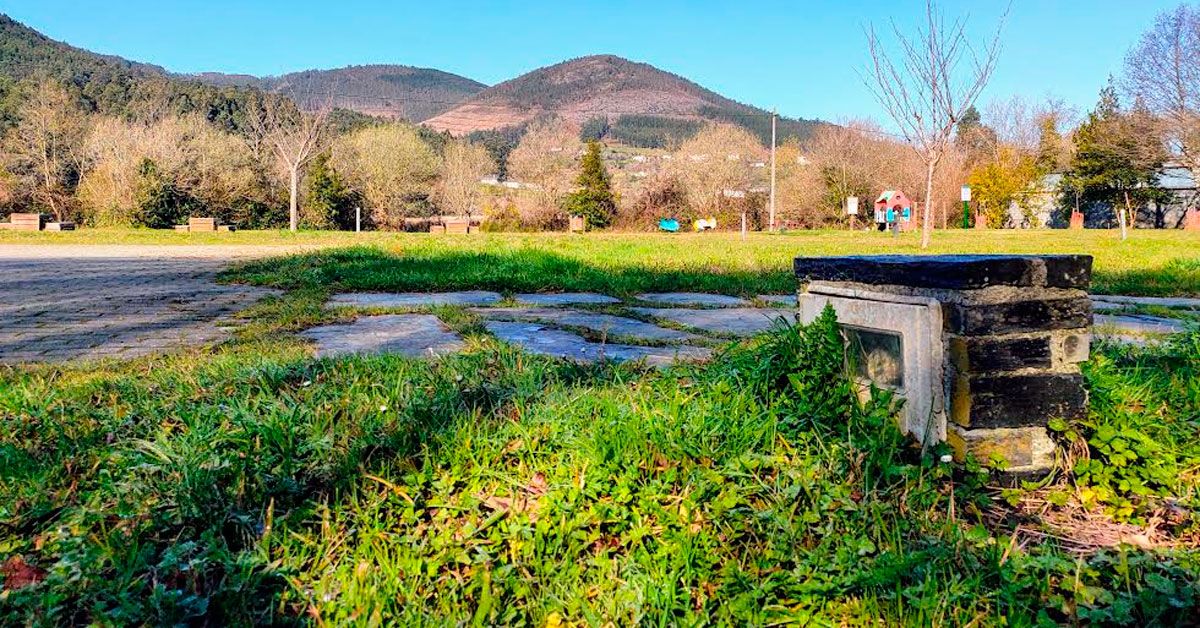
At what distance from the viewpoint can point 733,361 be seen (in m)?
2.19

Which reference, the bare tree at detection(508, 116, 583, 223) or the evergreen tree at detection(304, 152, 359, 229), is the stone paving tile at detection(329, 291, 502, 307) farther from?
the evergreen tree at detection(304, 152, 359, 229)

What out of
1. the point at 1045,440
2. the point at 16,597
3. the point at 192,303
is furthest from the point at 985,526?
the point at 192,303

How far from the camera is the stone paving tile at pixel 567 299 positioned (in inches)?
180

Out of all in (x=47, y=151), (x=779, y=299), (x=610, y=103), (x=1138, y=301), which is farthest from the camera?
(x=610, y=103)

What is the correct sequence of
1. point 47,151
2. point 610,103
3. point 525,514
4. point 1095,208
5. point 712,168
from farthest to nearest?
point 610,103 → point 1095,208 → point 47,151 → point 712,168 → point 525,514

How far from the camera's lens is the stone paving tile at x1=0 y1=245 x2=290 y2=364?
122 inches

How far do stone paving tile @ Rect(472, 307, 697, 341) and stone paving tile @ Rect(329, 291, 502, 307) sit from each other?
396mm

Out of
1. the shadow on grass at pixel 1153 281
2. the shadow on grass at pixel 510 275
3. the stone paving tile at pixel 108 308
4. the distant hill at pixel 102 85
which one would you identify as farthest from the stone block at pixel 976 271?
the distant hill at pixel 102 85

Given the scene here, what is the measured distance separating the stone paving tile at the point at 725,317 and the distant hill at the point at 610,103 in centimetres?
8395

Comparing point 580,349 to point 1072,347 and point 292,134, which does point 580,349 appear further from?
point 292,134

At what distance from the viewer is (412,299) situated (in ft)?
15.8

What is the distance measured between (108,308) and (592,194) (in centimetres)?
2697

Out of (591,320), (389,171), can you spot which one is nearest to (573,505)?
(591,320)

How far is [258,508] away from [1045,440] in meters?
1.71
